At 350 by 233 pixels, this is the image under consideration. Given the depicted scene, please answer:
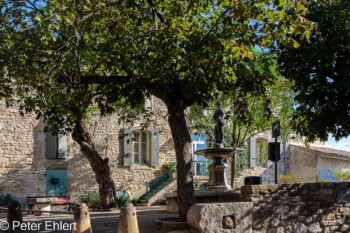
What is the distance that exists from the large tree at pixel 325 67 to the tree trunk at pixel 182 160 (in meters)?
3.57

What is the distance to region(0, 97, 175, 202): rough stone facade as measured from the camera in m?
18.2

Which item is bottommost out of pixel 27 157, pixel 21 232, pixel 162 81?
pixel 21 232

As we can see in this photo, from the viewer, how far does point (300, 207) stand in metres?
8.92

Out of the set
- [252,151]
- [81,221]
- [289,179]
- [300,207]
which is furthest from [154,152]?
[81,221]

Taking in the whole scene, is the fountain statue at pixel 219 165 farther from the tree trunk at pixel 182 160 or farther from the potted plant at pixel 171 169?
the potted plant at pixel 171 169

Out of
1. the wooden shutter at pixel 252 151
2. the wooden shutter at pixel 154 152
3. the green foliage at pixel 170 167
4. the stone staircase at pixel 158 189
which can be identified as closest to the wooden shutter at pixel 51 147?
the stone staircase at pixel 158 189

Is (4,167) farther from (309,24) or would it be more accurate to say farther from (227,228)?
(309,24)

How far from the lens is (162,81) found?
9.02 m

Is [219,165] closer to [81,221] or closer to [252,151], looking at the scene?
[81,221]

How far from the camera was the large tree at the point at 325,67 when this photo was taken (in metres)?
9.95

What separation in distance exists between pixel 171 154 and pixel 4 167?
26.1 feet

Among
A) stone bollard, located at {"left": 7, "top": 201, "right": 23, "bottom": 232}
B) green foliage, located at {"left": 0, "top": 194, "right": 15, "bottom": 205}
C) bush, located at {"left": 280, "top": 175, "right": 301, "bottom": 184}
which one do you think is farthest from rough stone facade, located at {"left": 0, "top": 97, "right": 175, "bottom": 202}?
stone bollard, located at {"left": 7, "top": 201, "right": 23, "bottom": 232}

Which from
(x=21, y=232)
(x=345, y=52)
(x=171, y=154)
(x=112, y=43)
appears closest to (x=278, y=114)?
(x=171, y=154)

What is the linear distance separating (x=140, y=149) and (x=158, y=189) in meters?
2.36
